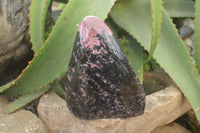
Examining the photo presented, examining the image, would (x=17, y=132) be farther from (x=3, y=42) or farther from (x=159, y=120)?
Result: (x=159, y=120)

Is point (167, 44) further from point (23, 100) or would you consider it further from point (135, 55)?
point (23, 100)

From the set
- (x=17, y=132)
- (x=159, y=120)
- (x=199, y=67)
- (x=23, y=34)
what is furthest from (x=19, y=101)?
(x=199, y=67)

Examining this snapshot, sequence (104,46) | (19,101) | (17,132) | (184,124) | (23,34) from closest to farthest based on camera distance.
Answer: (104,46) → (17,132) → (19,101) → (23,34) → (184,124)

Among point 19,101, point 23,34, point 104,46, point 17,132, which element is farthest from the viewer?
point 23,34

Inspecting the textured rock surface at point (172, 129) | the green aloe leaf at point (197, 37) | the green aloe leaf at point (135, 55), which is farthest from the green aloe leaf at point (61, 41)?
the textured rock surface at point (172, 129)

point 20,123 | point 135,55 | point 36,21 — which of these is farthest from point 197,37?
point 20,123

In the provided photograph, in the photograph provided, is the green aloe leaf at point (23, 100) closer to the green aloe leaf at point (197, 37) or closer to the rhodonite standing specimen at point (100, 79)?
the rhodonite standing specimen at point (100, 79)

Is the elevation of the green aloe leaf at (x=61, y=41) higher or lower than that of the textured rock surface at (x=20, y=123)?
higher
